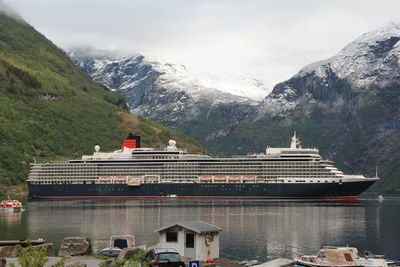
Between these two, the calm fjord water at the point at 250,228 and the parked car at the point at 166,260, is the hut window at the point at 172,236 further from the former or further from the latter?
the calm fjord water at the point at 250,228

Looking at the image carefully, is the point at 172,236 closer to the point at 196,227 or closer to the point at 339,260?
the point at 196,227

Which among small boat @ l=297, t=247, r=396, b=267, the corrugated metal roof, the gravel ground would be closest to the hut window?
the corrugated metal roof

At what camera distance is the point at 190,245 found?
5519 centimetres

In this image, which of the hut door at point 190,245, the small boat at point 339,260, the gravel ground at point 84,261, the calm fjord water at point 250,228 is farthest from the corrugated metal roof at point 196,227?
the calm fjord water at point 250,228

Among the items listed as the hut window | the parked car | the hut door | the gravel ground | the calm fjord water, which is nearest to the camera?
the parked car

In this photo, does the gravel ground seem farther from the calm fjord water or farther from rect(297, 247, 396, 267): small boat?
the calm fjord water

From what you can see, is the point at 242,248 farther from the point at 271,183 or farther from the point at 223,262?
the point at 271,183

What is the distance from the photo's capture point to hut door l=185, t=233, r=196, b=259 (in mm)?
54775

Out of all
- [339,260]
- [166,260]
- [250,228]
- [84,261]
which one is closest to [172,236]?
[84,261]

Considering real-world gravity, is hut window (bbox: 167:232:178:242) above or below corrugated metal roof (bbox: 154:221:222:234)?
below

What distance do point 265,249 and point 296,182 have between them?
12131 cm

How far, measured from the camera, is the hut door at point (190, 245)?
2156 inches

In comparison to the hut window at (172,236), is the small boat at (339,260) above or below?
below

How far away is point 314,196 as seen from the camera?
193125 mm
